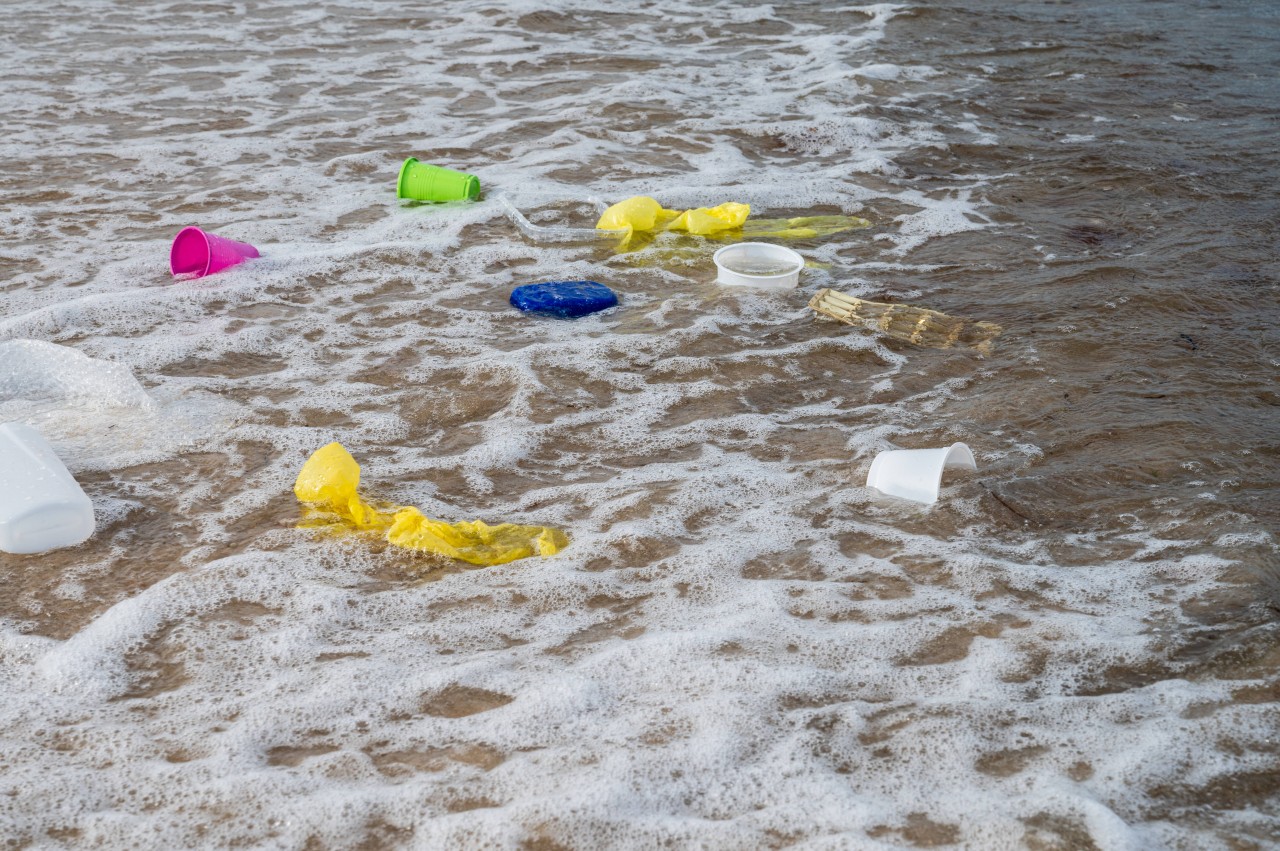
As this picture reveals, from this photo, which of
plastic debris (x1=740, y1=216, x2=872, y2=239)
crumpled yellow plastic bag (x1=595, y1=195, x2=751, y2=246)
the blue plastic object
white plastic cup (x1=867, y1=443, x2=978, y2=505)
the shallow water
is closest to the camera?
the shallow water

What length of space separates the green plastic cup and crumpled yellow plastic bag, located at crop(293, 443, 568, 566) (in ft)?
9.20

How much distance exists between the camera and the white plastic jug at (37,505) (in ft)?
9.80

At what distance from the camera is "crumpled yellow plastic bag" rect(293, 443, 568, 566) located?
3.07m

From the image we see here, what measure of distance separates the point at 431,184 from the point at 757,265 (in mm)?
1873

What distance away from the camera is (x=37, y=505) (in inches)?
118

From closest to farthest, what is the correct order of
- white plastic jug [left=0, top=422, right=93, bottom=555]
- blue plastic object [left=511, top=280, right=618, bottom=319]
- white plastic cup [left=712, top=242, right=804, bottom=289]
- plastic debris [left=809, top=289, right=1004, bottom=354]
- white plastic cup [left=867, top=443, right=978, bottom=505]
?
white plastic jug [left=0, top=422, right=93, bottom=555] < white plastic cup [left=867, top=443, right=978, bottom=505] < plastic debris [left=809, top=289, right=1004, bottom=354] < blue plastic object [left=511, top=280, right=618, bottom=319] < white plastic cup [left=712, top=242, right=804, bottom=289]

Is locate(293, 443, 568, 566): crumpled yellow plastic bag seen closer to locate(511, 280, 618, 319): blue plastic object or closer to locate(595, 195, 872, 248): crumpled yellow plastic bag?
locate(511, 280, 618, 319): blue plastic object

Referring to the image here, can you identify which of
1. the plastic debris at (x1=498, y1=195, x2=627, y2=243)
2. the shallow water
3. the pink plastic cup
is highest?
the pink plastic cup

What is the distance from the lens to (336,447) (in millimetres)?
3279

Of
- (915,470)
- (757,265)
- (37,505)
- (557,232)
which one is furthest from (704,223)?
(37,505)

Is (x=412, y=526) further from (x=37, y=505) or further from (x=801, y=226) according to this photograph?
(x=801, y=226)

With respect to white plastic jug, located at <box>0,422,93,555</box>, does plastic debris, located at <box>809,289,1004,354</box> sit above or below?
below

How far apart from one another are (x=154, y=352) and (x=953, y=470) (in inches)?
118

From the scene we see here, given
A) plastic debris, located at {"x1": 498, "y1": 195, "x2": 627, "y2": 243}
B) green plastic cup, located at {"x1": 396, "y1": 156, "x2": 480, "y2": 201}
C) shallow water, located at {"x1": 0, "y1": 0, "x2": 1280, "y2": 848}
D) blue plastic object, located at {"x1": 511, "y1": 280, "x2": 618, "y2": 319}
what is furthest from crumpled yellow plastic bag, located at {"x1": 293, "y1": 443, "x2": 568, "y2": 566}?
A: green plastic cup, located at {"x1": 396, "y1": 156, "x2": 480, "y2": 201}
